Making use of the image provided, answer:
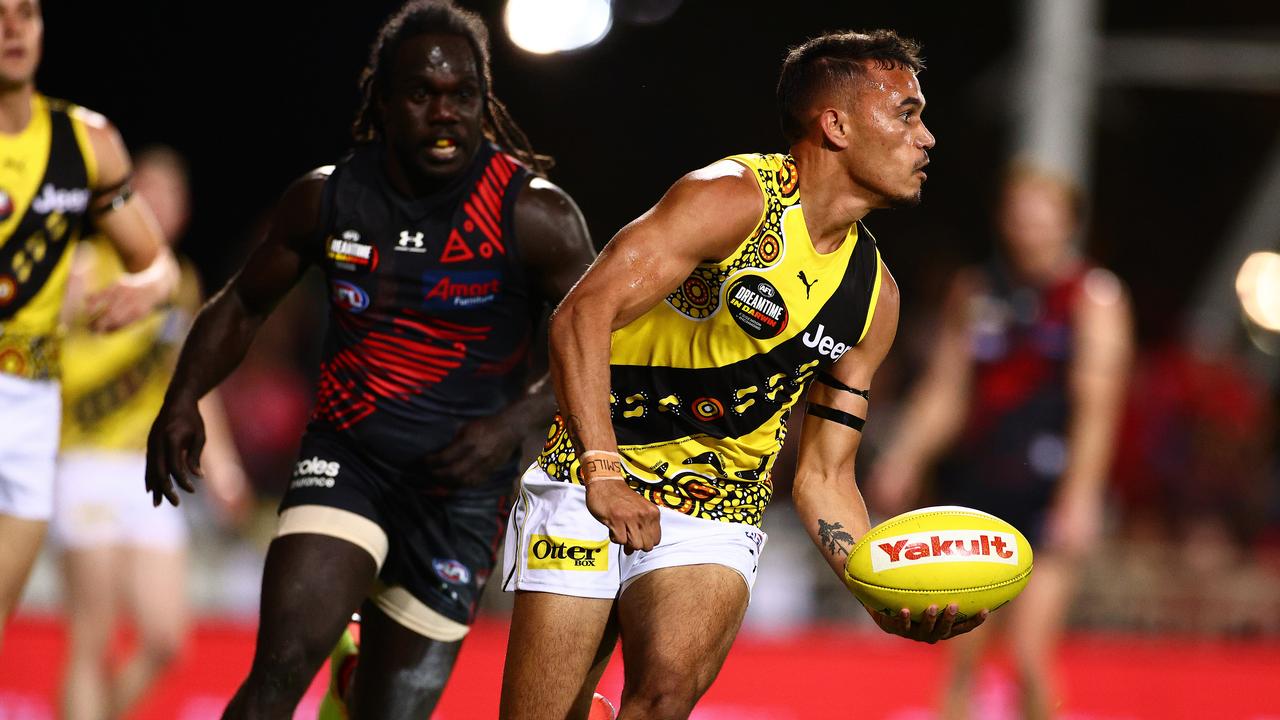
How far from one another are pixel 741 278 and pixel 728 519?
69 centimetres

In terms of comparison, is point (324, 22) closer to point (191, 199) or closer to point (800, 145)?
point (191, 199)

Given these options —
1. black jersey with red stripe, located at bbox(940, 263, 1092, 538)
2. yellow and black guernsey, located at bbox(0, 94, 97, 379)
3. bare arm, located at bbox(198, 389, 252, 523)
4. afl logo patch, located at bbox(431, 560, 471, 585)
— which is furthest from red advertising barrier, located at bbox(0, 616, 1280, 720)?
yellow and black guernsey, located at bbox(0, 94, 97, 379)

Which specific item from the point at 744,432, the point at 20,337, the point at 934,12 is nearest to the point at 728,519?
the point at 744,432

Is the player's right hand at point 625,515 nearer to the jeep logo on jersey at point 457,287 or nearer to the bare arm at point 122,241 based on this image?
the jeep logo on jersey at point 457,287

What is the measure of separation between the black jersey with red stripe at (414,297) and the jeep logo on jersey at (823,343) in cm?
101

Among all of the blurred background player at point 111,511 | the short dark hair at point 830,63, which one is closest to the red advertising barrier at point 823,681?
A: the blurred background player at point 111,511

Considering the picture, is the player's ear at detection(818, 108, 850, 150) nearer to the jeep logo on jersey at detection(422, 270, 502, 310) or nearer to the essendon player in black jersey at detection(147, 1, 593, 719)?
the essendon player in black jersey at detection(147, 1, 593, 719)

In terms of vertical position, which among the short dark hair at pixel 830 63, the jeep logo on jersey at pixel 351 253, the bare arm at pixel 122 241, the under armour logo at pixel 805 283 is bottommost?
the bare arm at pixel 122 241

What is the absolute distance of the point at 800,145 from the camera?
4602 mm

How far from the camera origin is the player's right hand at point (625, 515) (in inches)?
154

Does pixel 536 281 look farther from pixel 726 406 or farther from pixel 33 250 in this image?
pixel 33 250

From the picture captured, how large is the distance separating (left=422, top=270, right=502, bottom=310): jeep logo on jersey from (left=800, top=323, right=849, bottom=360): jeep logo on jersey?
106 centimetres

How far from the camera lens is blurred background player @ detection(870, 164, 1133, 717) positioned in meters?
7.30

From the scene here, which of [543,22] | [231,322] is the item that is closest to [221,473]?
[543,22]
